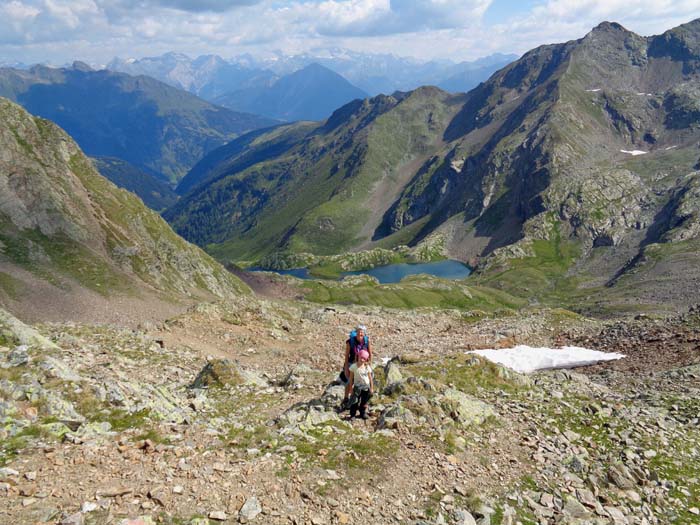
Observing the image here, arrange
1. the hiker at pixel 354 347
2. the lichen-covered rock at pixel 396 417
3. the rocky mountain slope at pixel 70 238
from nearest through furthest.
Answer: the lichen-covered rock at pixel 396 417, the hiker at pixel 354 347, the rocky mountain slope at pixel 70 238

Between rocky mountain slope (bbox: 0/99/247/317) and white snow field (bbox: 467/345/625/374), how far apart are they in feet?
239

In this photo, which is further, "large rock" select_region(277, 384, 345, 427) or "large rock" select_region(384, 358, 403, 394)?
"large rock" select_region(384, 358, 403, 394)

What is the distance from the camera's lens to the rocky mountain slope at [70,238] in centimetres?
8794

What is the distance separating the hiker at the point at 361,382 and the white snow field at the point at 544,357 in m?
20.9

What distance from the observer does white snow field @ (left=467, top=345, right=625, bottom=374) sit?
40062 mm

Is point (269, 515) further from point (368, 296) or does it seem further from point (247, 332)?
point (368, 296)

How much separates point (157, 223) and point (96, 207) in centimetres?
2221

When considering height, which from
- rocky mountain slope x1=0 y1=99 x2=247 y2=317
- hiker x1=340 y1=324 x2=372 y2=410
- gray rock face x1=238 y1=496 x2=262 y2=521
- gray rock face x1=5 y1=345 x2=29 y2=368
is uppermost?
hiker x1=340 y1=324 x2=372 y2=410

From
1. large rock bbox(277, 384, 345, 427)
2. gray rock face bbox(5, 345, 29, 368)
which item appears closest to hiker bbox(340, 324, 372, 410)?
large rock bbox(277, 384, 345, 427)

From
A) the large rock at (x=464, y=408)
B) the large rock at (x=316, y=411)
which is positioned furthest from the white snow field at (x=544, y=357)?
the large rock at (x=316, y=411)

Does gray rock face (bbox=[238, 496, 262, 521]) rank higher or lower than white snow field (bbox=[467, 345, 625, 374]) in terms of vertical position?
higher

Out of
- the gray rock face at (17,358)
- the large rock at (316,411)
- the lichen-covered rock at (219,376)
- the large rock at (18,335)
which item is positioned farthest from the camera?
the lichen-covered rock at (219,376)

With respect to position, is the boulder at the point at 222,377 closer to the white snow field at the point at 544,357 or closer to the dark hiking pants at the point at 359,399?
the dark hiking pants at the point at 359,399

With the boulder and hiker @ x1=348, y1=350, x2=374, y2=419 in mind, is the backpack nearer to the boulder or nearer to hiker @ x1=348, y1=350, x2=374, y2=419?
hiker @ x1=348, y1=350, x2=374, y2=419
